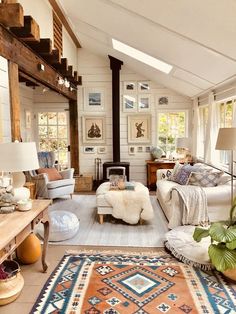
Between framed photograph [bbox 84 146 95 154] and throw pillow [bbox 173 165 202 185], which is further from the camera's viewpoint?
framed photograph [bbox 84 146 95 154]

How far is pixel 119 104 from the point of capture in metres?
6.93

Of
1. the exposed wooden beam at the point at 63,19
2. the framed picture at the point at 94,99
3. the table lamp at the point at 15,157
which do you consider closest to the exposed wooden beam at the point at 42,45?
the exposed wooden beam at the point at 63,19

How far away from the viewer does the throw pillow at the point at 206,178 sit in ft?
13.7

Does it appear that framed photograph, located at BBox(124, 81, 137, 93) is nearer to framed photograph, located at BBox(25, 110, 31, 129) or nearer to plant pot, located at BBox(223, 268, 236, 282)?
framed photograph, located at BBox(25, 110, 31, 129)

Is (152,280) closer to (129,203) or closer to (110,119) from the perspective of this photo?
(129,203)

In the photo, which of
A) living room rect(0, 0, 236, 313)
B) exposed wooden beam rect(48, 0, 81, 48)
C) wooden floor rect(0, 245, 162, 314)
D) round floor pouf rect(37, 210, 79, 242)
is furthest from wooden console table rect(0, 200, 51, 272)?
exposed wooden beam rect(48, 0, 81, 48)

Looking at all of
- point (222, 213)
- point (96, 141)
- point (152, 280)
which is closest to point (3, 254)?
point (152, 280)

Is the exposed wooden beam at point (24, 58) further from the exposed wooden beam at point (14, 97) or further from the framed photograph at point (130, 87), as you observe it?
the framed photograph at point (130, 87)

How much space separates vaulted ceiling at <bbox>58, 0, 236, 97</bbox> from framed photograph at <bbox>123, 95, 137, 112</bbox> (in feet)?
5.21

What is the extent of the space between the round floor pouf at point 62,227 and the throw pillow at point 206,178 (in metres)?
2.03

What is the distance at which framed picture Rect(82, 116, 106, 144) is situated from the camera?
7062mm

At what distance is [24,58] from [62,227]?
220 centimetres

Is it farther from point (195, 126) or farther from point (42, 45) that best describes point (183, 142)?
point (42, 45)

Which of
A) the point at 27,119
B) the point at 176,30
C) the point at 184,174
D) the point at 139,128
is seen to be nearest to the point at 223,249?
the point at 184,174
